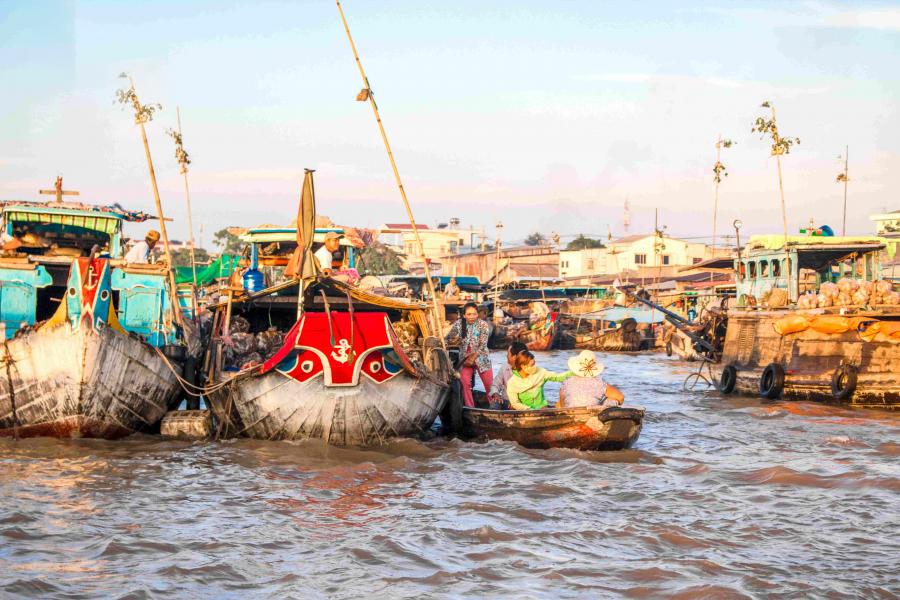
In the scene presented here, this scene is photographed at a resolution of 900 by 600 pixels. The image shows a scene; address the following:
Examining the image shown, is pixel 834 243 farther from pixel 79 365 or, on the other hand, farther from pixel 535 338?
pixel 535 338

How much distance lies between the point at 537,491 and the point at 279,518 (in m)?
2.44

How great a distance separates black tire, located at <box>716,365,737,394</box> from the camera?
1827cm

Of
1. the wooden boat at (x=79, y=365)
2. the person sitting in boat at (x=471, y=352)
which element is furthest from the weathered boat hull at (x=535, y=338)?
the wooden boat at (x=79, y=365)

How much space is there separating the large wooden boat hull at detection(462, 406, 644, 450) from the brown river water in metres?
0.16

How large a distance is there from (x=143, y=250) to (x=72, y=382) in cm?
315

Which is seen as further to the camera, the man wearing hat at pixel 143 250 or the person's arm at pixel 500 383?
the man wearing hat at pixel 143 250

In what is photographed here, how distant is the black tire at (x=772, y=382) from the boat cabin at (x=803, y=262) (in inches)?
97.7

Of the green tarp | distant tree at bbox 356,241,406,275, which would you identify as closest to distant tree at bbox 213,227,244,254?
distant tree at bbox 356,241,406,275

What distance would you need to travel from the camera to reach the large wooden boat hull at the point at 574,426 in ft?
33.4

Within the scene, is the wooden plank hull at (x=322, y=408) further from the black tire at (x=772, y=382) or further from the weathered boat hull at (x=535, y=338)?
the weathered boat hull at (x=535, y=338)

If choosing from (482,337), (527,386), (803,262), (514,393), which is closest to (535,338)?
(803,262)

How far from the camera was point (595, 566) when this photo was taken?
6719 mm

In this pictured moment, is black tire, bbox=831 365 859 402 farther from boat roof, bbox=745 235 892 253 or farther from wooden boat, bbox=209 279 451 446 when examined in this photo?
wooden boat, bbox=209 279 451 446

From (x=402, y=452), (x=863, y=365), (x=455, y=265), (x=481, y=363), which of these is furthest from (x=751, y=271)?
(x=455, y=265)
